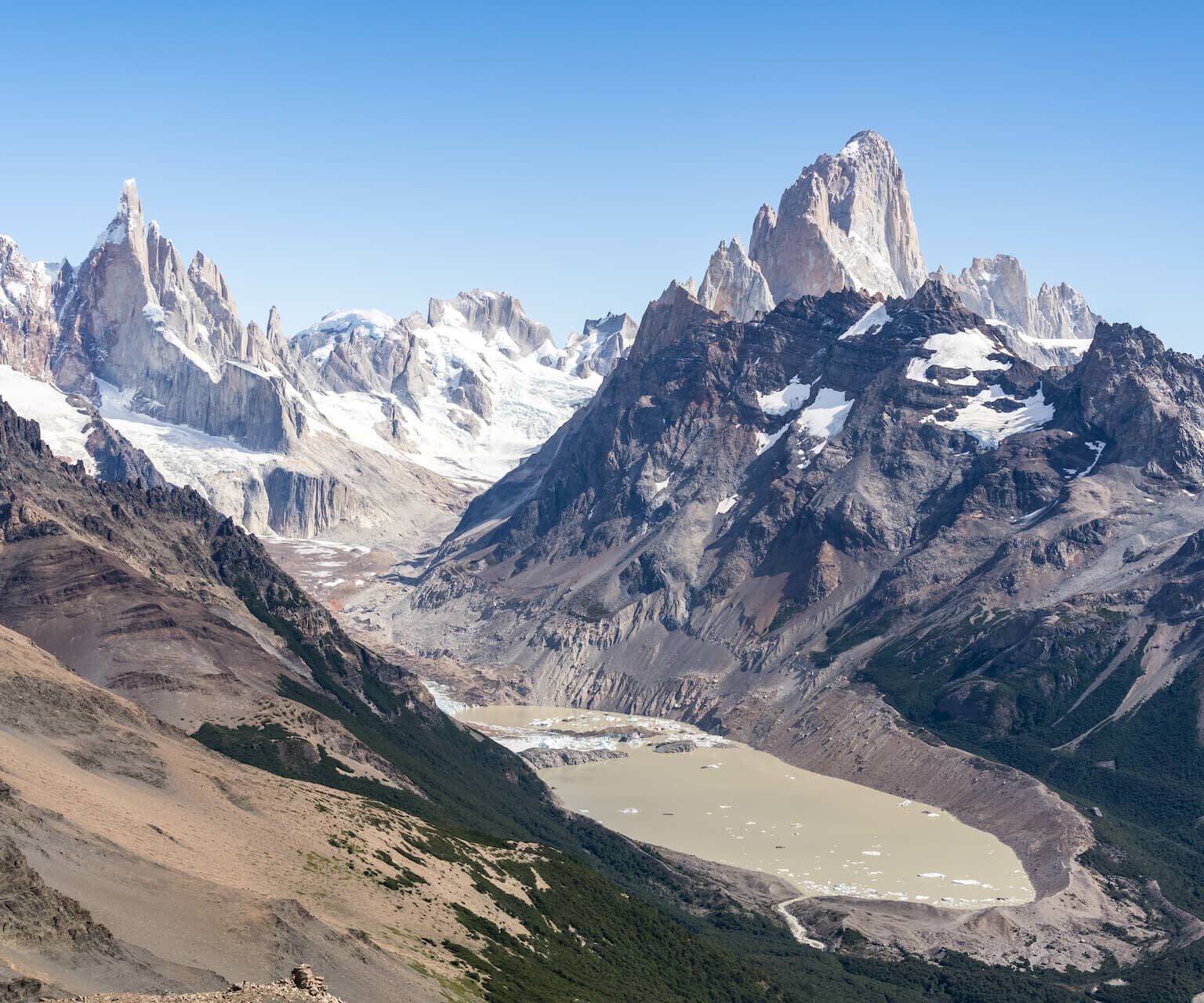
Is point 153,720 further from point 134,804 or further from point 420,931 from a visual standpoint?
point 420,931

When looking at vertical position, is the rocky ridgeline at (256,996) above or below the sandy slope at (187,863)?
above

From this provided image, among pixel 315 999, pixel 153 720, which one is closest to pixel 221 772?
pixel 153 720

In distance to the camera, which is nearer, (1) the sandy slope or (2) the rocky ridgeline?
(2) the rocky ridgeline

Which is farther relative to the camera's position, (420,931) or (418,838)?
(418,838)

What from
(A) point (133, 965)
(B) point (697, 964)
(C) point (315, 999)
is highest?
(C) point (315, 999)

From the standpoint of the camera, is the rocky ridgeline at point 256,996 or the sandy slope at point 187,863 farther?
the sandy slope at point 187,863

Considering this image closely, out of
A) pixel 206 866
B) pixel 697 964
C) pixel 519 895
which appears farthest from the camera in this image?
pixel 697 964

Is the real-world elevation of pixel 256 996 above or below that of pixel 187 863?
above

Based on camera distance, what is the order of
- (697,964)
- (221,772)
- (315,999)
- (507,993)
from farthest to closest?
1. (697,964)
2. (221,772)
3. (507,993)
4. (315,999)

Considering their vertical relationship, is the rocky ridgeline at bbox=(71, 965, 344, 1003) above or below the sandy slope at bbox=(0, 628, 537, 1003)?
above

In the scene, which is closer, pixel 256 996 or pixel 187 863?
pixel 256 996

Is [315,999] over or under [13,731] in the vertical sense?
over
